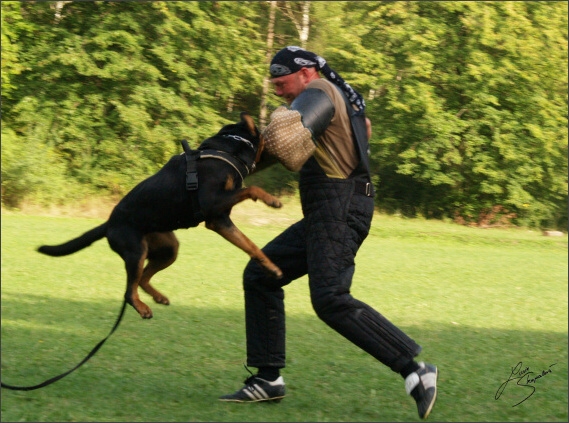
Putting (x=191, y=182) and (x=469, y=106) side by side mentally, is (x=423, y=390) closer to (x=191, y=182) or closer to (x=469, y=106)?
(x=191, y=182)

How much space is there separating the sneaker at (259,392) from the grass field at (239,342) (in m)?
0.08

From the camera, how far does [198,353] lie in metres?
5.98

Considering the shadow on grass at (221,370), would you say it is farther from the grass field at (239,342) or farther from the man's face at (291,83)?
the man's face at (291,83)

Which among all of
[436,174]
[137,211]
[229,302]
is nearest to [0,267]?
[229,302]

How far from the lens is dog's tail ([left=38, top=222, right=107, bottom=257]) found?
15.1ft

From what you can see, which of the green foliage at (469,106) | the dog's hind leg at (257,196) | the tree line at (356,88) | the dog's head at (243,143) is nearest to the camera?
the dog's hind leg at (257,196)

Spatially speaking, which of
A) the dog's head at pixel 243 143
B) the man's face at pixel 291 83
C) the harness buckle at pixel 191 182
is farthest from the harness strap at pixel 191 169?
the man's face at pixel 291 83

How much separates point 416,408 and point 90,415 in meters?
1.74

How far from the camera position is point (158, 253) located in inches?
186

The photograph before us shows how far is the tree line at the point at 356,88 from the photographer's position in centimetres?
2347

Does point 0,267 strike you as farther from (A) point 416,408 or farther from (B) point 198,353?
(A) point 416,408

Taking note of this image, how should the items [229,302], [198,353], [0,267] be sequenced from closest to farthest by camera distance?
[198,353] → [229,302] → [0,267]

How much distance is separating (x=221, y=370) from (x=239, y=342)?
3.57ft

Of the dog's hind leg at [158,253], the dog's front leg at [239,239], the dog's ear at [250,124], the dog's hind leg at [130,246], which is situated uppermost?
the dog's ear at [250,124]
